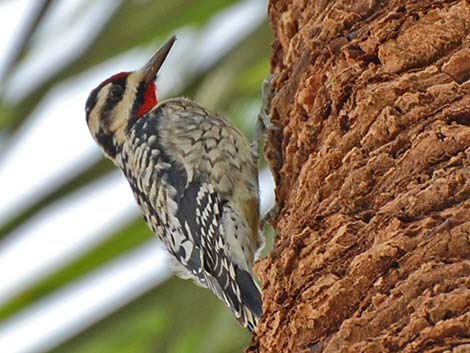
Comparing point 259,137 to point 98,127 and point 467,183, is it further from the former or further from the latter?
point 467,183

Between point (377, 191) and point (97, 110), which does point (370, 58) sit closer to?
point (377, 191)

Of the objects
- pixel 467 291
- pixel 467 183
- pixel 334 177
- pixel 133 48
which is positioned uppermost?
pixel 133 48

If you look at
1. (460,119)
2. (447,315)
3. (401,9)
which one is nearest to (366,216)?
(460,119)

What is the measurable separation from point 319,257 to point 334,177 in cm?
24

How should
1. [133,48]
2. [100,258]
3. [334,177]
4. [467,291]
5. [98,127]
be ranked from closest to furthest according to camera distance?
[467,291] → [334,177] → [100,258] → [133,48] → [98,127]

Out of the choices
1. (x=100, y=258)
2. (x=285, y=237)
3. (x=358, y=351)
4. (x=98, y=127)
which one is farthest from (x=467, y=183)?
(x=98, y=127)

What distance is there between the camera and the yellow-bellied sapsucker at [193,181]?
366 cm

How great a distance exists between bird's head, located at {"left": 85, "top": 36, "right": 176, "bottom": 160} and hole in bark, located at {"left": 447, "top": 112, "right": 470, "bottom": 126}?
8.40ft

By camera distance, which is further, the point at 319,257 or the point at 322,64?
the point at 322,64

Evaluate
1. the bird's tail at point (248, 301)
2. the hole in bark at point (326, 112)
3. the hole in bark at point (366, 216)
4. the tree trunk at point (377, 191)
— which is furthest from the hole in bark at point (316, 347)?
the bird's tail at point (248, 301)

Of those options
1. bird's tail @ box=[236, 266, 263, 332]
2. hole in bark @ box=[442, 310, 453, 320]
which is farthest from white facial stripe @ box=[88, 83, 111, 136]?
hole in bark @ box=[442, 310, 453, 320]

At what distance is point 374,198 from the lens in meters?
2.17

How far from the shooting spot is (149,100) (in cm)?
462

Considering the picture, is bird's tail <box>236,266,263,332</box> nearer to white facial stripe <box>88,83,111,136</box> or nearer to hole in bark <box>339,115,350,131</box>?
hole in bark <box>339,115,350,131</box>
